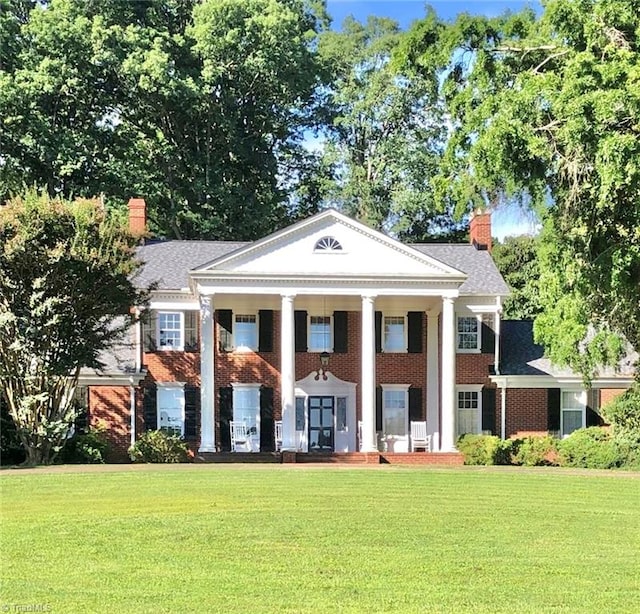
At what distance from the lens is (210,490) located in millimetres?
15039

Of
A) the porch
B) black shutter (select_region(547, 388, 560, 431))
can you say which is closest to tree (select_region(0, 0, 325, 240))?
the porch

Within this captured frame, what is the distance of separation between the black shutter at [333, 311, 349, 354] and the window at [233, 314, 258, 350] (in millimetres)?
2514

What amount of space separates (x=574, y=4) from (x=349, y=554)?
33.7 feet

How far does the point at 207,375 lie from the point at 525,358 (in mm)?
10247

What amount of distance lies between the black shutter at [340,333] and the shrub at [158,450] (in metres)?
6.10

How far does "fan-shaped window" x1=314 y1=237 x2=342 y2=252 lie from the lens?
2636 cm

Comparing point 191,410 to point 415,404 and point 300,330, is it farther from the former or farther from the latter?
point 415,404

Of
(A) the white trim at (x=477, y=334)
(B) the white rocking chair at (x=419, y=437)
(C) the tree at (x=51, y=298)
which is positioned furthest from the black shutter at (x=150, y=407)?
(A) the white trim at (x=477, y=334)

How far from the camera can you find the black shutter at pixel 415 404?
2812 centimetres

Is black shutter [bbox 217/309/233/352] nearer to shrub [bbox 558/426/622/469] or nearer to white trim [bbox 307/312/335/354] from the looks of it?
white trim [bbox 307/312/335/354]

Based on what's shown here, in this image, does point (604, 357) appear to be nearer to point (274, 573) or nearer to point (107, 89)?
point (274, 573)

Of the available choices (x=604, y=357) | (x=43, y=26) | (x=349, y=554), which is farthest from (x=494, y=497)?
(x=43, y=26)

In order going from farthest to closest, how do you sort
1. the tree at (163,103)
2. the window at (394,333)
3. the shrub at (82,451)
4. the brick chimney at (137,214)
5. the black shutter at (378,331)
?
1. the tree at (163,103)
2. the brick chimney at (137,214)
3. the window at (394,333)
4. the black shutter at (378,331)
5. the shrub at (82,451)

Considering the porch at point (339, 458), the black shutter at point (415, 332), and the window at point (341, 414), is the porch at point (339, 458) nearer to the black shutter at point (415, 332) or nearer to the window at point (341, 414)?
the window at point (341, 414)
